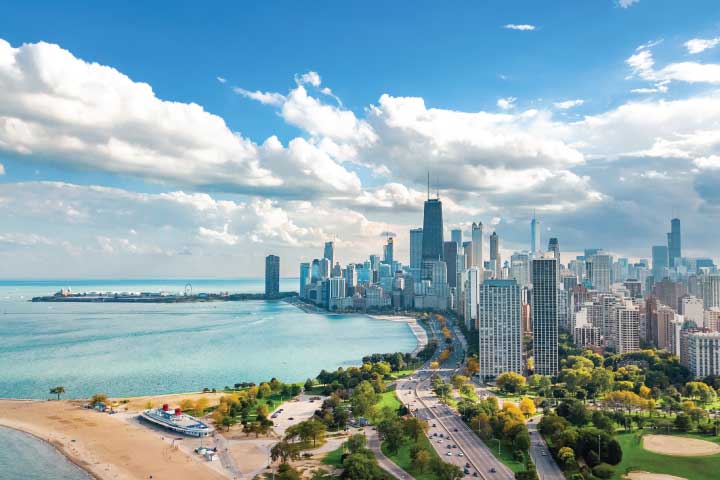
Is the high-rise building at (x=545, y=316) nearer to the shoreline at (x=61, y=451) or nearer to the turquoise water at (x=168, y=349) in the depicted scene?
the turquoise water at (x=168, y=349)

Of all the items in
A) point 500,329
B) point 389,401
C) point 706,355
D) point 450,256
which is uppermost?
point 450,256

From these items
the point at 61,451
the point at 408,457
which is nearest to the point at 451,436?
the point at 408,457

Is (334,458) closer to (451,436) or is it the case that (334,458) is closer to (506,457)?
(451,436)

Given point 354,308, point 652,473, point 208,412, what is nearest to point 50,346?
point 208,412

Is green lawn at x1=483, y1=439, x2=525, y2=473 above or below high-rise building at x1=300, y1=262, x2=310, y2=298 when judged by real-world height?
→ below

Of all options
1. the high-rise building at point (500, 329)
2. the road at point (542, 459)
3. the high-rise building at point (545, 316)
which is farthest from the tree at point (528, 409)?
the high-rise building at point (545, 316)

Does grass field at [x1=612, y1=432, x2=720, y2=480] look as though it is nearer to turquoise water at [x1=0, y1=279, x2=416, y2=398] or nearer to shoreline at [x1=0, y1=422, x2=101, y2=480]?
shoreline at [x1=0, y1=422, x2=101, y2=480]

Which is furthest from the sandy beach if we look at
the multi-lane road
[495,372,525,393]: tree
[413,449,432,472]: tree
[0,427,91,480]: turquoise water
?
[0,427,91,480]: turquoise water
